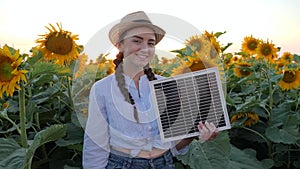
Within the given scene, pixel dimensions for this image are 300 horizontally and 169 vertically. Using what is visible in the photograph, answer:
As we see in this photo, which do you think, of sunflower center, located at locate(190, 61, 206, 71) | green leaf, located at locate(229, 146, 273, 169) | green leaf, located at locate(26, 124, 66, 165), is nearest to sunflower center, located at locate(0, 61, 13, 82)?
green leaf, located at locate(26, 124, 66, 165)

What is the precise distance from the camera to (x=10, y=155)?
163cm

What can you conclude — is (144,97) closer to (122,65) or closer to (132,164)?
(122,65)

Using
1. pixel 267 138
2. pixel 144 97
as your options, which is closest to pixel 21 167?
pixel 144 97

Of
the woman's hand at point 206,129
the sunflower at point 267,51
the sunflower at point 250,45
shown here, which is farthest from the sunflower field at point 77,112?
the sunflower at point 250,45

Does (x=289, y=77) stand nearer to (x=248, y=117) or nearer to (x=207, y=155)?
(x=248, y=117)

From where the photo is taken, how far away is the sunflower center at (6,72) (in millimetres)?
1595

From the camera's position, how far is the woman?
136cm

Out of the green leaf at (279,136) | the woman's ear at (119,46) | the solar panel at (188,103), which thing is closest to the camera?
the solar panel at (188,103)

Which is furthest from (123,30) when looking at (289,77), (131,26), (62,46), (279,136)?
(289,77)

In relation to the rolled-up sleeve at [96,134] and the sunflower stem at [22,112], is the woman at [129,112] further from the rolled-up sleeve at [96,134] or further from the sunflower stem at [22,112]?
the sunflower stem at [22,112]

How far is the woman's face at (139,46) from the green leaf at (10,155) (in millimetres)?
571

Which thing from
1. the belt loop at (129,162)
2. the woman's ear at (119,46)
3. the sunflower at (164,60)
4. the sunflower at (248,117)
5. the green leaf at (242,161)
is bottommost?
the green leaf at (242,161)

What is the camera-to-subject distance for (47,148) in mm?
2469

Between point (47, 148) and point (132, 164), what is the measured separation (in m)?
1.09
